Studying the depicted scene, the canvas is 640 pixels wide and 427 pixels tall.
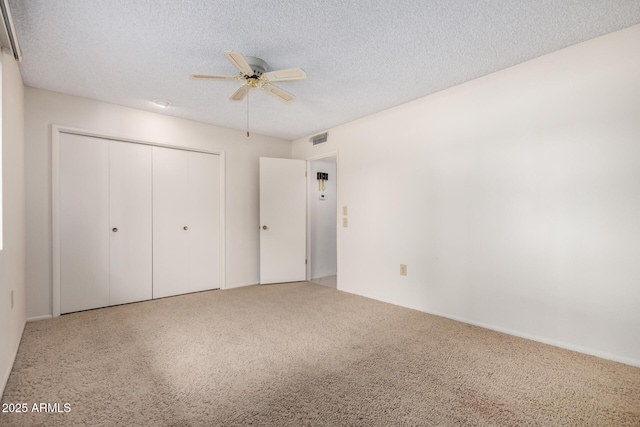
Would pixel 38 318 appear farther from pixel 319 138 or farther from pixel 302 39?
pixel 319 138

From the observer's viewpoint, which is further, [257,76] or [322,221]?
[322,221]

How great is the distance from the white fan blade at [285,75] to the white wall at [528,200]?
5.47ft

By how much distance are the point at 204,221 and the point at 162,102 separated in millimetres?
1628

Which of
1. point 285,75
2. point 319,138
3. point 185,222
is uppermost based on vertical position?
point 319,138

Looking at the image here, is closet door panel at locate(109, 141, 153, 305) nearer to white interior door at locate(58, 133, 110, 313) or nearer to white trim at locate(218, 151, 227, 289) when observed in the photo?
white interior door at locate(58, 133, 110, 313)

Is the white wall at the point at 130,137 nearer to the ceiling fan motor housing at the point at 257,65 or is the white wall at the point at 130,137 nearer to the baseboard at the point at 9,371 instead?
the baseboard at the point at 9,371

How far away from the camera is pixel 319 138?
4.55 meters

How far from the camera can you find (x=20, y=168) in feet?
8.63

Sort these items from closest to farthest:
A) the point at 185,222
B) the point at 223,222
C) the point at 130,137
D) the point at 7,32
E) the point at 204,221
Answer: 1. the point at 7,32
2. the point at 130,137
3. the point at 185,222
4. the point at 204,221
5. the point at 223,222

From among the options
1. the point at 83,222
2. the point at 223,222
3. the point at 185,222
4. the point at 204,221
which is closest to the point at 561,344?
the point at 223,222

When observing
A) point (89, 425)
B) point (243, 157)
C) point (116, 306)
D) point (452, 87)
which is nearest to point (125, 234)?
point (116, 306)

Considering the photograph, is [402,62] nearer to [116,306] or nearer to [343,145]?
[343,145]

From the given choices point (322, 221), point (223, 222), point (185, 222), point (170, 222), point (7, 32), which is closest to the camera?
point (7, 32)

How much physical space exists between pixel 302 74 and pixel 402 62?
0.94m
